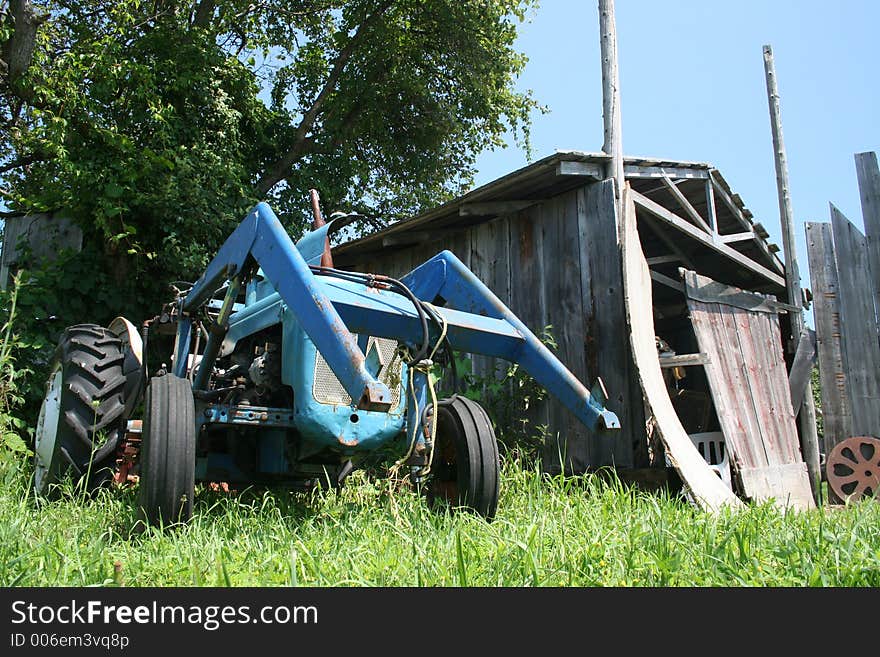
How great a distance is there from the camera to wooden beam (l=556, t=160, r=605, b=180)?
6.32 m

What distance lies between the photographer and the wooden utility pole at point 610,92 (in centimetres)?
659

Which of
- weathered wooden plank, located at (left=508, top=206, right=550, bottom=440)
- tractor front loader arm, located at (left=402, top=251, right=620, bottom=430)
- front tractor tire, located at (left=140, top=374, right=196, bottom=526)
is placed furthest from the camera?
weathered wooden plank, located at (left=508, top=206, right=550, bottom=440)

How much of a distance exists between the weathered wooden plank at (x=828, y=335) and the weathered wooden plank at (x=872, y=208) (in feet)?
1.16

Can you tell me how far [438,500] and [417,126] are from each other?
10.5 m

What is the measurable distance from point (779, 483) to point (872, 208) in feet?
9.62

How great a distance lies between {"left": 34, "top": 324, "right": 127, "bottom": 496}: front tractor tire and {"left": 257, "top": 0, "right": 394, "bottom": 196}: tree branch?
674 cm

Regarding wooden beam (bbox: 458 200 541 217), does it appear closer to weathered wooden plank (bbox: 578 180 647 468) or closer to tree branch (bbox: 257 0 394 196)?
weathered wooden plank (bbox: 578 180 647 468)

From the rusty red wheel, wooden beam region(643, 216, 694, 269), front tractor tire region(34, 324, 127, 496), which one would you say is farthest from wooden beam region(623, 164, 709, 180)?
front tractor tire region(34, 324, 127, 496)

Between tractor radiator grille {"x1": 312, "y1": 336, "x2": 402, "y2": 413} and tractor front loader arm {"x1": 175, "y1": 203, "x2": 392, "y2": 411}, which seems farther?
tractor radiator grille {"x1": 312, "y1": 336, "x2": 402, "y2": 413}

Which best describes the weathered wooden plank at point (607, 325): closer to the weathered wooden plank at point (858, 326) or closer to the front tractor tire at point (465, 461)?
the front tractor tire at point (465, 461)

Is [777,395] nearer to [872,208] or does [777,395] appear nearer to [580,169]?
[872,208]

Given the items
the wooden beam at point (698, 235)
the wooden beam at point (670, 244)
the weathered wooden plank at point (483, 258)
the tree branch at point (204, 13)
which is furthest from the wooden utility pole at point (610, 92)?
the tree branch at point (204, 13)

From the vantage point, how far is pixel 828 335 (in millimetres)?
7809

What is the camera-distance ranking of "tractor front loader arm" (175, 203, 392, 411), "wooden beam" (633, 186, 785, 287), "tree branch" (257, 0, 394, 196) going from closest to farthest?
"tractor front loader arm" (175, 203, 392, 411) < "wooden beam" (633, 186, 785, 287) < "tree branch" (257, 0, 394, 196)
